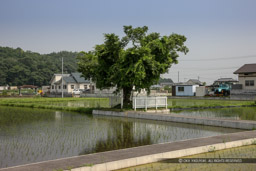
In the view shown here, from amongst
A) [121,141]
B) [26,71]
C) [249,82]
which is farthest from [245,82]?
[26,71]

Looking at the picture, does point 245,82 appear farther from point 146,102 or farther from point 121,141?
point 121,141

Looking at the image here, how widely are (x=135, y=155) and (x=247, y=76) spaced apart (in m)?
40.5

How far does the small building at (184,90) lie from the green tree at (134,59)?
1056 inches

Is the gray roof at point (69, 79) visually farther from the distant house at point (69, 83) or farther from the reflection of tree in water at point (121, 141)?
the reflection of tree in water at point (121, 141)

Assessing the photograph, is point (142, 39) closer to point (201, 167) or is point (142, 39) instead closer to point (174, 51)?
point (174, 51)

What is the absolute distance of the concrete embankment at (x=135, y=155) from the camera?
6.71 m

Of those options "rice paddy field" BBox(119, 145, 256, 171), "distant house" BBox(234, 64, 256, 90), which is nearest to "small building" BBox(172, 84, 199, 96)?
"distant house" BBox(234, 64, 256, 90)

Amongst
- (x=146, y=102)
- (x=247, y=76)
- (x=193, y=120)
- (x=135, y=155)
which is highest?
(x=247, y=76)

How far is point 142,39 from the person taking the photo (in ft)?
70.1

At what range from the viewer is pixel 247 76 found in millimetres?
43969

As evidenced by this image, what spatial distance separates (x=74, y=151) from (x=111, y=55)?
509 inches

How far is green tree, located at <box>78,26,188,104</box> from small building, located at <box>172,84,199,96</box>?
2681 centimetres

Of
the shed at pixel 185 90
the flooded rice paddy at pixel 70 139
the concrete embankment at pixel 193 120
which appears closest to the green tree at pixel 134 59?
the concrete embankment at pixel 193 120

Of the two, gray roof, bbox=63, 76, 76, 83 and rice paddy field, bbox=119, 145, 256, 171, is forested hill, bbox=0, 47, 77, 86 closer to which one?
gray roof, bbox=63, 76, 76, 83
